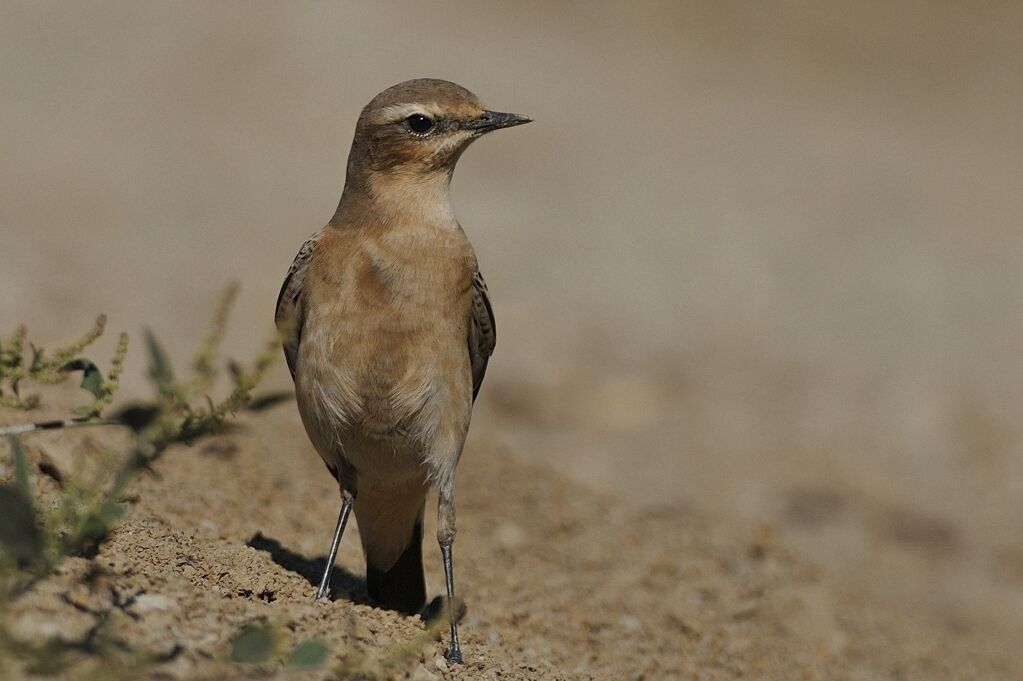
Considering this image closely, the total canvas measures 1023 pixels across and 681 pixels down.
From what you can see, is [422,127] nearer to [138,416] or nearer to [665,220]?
[138,416]

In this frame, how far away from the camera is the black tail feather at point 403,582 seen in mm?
7207

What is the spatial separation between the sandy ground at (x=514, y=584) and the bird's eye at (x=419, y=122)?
7.53ft

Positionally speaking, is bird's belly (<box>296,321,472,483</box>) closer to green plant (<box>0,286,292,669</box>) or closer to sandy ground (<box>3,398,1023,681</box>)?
sandy ground (<box>3,398,1023,681</box>)

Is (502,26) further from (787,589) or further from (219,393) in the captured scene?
(787,589)

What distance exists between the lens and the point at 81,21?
18125mm

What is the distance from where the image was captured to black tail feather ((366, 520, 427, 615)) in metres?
7.21

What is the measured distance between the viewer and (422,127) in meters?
7.13

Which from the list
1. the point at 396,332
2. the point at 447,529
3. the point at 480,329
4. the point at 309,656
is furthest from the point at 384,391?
the point at 309,656

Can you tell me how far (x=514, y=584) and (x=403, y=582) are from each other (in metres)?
A: 1.11

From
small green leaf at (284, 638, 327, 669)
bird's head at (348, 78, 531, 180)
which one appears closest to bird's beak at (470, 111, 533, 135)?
bird's head at (348, 78, 531, 180)

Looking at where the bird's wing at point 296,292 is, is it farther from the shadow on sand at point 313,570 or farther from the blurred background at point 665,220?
the blurred background at point 665,220

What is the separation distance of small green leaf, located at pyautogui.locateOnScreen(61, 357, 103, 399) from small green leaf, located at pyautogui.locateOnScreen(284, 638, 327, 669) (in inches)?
49.1

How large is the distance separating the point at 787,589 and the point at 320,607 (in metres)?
4.04

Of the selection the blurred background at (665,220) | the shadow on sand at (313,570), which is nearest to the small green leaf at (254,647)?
the shadow on sand at (313,570)
